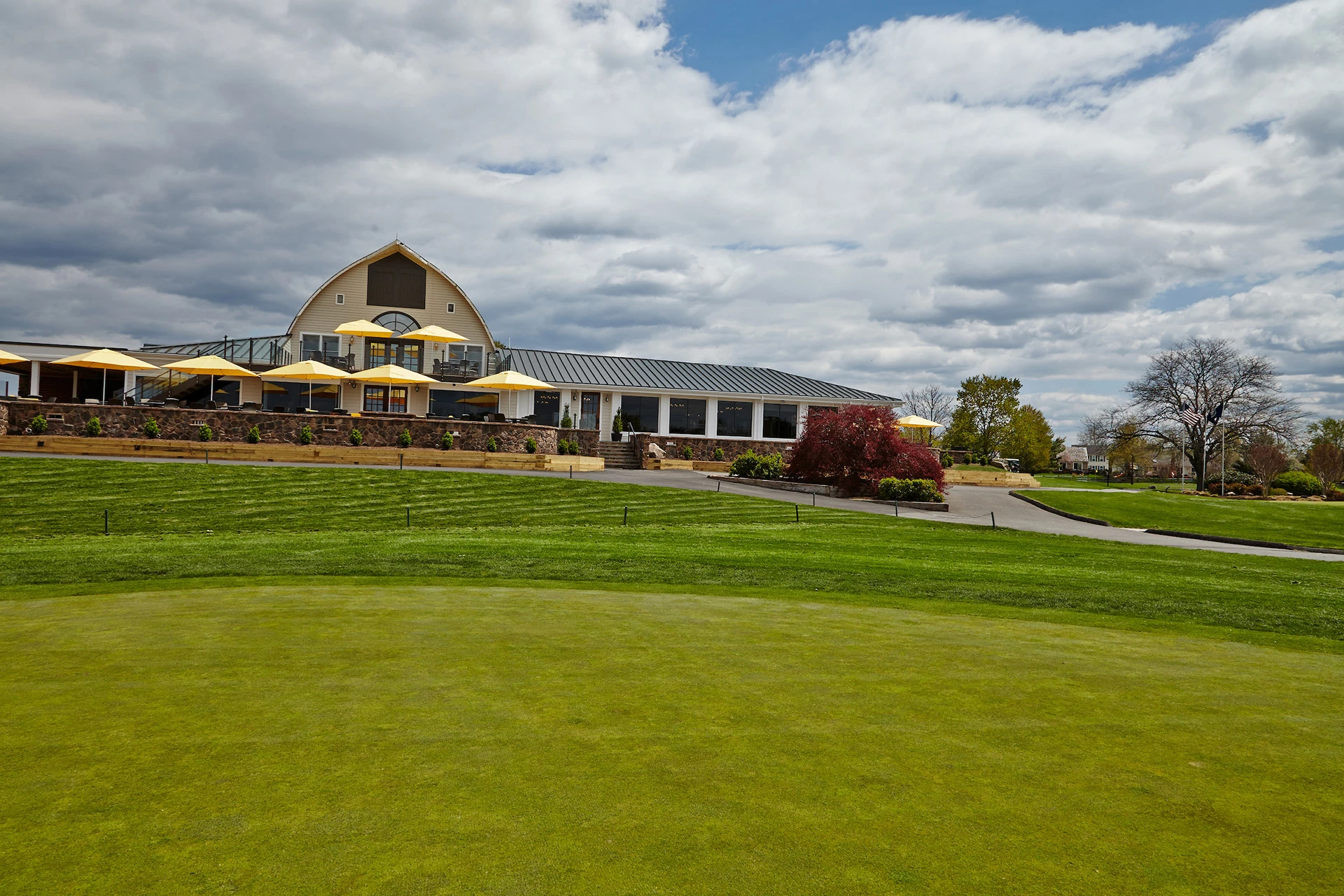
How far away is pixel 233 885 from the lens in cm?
256

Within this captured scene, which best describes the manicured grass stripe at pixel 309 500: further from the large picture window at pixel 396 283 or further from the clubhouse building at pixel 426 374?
the large picture window at pixel 396 283

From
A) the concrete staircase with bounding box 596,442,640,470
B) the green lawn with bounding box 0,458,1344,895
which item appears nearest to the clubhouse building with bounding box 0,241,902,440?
the concrete staircase with bounding box 596,442,640,470

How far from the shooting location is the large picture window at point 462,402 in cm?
4188

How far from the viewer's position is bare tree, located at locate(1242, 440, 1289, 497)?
42219 mm

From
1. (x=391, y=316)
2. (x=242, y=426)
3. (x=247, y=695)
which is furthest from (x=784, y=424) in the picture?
(x=247, y=695)

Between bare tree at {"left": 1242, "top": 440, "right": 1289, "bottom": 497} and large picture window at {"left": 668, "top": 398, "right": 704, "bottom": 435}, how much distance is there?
28.6m

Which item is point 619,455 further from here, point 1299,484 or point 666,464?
point 1299,484

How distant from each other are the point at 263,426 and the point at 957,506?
86.3 feet

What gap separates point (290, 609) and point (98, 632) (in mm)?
1443

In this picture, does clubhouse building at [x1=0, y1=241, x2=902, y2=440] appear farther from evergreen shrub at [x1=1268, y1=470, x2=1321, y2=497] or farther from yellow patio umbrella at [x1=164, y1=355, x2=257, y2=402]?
evergreen shrub at [x1=1268, y1=470, x2=1321, y2=497]

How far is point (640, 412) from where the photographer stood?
45.2 m

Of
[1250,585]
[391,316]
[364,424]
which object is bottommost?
[1250,585]

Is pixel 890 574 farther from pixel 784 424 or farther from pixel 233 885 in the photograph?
pixel 784 424

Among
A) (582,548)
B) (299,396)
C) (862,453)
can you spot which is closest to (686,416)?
(862,453)
